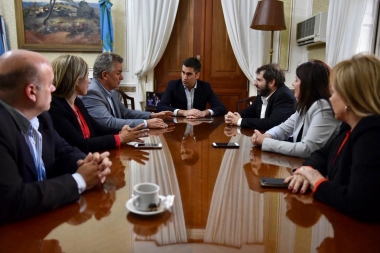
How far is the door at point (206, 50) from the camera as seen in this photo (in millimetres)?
4676

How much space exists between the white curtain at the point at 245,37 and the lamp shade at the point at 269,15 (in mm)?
437

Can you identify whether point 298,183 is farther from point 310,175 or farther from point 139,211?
point 139,211

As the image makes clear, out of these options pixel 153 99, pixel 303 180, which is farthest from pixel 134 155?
pixel 153 99

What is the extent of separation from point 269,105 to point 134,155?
1.49 m

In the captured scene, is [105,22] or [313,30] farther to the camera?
[105,22]

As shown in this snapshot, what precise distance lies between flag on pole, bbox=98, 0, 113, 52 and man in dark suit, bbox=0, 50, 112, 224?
3409 millimetres

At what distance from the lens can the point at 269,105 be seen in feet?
9.09

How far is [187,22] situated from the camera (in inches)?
185

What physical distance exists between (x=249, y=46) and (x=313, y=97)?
3055mm

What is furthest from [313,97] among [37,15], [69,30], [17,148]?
[37,15]

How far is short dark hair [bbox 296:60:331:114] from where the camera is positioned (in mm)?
1734

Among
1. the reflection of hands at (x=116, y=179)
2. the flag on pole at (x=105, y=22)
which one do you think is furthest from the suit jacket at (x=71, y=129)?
the flag on pole at (x=105, y=22)

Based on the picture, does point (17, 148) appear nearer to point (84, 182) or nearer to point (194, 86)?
point (84, 182)

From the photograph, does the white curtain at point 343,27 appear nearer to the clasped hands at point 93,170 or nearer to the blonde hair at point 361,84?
the blonde hair at point 361,84
